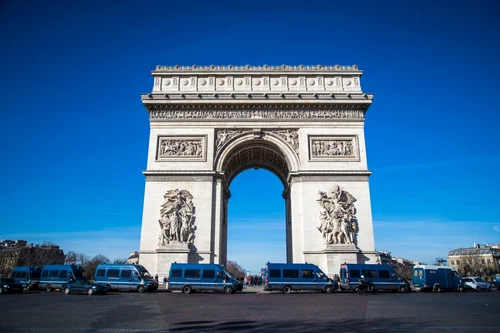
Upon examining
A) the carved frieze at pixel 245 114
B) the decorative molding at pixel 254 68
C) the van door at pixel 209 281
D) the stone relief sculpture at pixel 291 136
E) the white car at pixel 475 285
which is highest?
the decorative molding at pixel 254 68

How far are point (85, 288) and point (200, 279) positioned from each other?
6141mm

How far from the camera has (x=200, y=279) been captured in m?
19.4

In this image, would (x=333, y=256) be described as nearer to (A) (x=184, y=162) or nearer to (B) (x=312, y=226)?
(B) (x=312, y=226)

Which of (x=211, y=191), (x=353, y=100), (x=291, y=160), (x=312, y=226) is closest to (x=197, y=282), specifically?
(x=211, y=191)

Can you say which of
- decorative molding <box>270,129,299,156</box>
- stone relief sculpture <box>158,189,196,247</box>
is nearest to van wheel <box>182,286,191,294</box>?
stone relief sculpture <box>158,189,196,247</box>

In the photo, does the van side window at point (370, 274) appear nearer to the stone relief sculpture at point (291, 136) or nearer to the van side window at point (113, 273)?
the stone relief sculpture at point (291, 136)

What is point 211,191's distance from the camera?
24250 millimetres

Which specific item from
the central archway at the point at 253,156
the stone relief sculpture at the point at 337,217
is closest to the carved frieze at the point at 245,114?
the central archway at the point at 253,156

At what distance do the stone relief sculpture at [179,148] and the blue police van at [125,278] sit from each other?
824 centimetres

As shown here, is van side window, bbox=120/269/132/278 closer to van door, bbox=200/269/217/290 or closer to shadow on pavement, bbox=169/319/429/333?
van door, bbox=200/269/217/290

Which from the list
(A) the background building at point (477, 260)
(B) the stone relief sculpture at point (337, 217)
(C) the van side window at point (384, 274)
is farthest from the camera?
(A) the background building at point (477, 260)

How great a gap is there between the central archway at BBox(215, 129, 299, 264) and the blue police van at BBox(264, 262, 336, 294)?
17.0ft

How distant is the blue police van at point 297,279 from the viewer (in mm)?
19859

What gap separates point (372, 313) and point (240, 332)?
492cm
